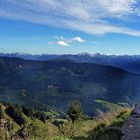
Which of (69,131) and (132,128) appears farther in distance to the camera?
(69,131)

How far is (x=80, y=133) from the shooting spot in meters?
12.6

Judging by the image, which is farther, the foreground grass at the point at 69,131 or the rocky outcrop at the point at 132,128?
the foreground grass at the point at 69,131

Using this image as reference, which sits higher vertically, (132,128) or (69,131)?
(132,128)

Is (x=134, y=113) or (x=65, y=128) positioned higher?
(x=134, y=113)

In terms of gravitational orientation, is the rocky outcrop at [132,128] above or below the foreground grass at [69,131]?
above

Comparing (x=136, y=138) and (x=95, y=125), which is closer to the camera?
(x=136, y=138)

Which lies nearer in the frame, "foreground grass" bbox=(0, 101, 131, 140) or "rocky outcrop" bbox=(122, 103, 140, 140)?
"rocky outcrop" bbox=(122, 103, 140, 140)

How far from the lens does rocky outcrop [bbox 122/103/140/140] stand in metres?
9.03

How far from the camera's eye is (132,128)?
9.67m

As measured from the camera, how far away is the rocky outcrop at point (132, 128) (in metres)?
9.03

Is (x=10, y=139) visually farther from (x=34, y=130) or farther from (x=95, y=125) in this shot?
(x=95, y=125)

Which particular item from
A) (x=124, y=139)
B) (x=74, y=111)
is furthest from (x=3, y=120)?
(x=74, y=111)

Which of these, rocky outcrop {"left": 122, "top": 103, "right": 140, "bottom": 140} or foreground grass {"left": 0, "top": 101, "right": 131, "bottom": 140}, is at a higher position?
rocky outcrop {"left": 122, "top": 103, "right": 140, "bottom": 140}

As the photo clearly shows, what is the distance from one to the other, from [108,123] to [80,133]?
1.58 metres
